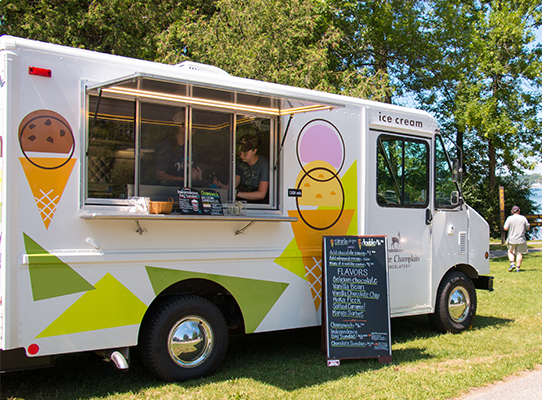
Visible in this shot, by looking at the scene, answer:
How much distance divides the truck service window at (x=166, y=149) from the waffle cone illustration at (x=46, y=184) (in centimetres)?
23

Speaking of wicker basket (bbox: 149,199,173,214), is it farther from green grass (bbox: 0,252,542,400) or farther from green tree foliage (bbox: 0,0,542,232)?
green tree foliage (bbox: 0,0,542,232)

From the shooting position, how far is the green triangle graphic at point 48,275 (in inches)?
155

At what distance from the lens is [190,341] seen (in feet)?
15.5

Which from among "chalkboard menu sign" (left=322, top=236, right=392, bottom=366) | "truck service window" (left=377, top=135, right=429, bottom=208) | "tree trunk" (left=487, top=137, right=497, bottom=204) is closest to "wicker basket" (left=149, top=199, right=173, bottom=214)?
"chalkboard menu sign" (left=322, top=236, right=392, bottom=366)

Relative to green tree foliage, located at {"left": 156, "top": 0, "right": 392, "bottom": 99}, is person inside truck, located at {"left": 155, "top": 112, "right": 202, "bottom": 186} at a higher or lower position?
lower

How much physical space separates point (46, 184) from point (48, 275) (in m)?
0.72

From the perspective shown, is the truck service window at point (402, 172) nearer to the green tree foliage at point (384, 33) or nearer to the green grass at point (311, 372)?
the green grass at point (311, 372)

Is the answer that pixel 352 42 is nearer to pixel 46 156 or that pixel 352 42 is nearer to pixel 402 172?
pixel 402 172

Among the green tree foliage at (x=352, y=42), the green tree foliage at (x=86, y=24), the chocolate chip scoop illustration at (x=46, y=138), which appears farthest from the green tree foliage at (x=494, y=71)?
the chocolate chip scoop illustration at (x=46, y=138)

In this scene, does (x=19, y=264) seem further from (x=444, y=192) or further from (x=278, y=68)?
(x=278, y=68)

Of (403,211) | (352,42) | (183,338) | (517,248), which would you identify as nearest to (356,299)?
(403,211)

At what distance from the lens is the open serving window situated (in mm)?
4379

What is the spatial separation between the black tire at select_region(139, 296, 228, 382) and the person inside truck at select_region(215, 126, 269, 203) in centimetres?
122

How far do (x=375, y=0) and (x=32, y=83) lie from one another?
48.1ft
